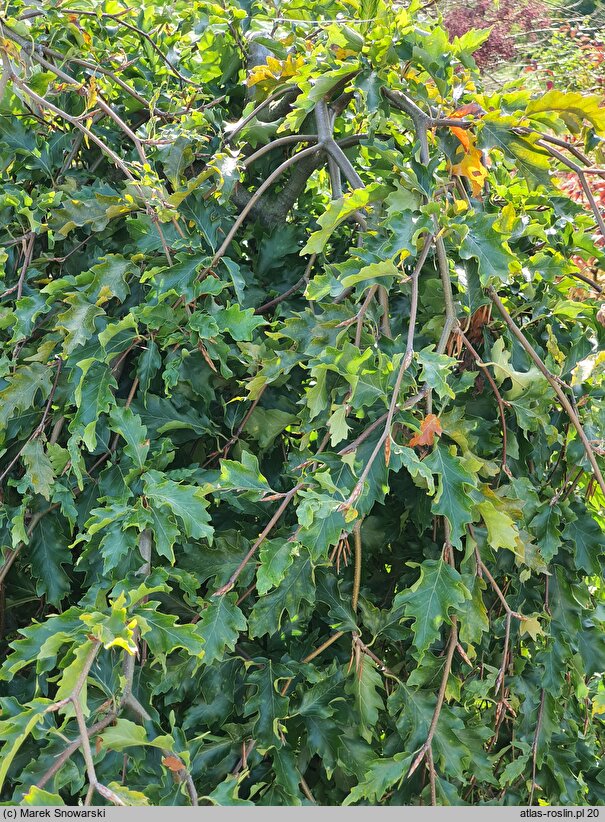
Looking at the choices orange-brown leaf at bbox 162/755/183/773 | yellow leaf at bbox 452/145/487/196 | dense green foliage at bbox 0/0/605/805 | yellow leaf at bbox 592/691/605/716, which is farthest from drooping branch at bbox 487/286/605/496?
orange-brown leaf at bbox 162/755/183/773

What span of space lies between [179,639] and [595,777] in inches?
30.5

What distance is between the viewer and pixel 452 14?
6.25m

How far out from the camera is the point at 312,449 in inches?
44.8

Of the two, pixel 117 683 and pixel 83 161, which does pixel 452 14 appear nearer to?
pixel 83 161

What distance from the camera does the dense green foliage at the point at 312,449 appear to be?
0.91 m

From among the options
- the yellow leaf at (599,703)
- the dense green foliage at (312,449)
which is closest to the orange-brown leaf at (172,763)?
the dense green foliage at (312,449)

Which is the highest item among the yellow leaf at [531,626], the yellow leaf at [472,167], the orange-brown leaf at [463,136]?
the orange-brown leaf at [463,136]

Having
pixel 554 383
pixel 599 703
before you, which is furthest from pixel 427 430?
pixel 599 703

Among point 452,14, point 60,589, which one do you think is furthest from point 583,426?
point 452,14

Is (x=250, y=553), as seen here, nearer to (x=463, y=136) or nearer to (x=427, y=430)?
(x=427, y=430)

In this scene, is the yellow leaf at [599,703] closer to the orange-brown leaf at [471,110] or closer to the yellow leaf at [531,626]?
the yellow leaf at [531,626]

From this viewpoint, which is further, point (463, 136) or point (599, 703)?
point (599, 703)

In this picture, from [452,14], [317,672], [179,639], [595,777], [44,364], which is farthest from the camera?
[452,14]

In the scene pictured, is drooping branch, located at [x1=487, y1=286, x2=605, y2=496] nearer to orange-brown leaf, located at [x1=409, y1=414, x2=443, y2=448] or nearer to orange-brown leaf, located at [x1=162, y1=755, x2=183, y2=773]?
orange-brown leaf, located at [x1=409, y1=414, x2=443, y2=448]
